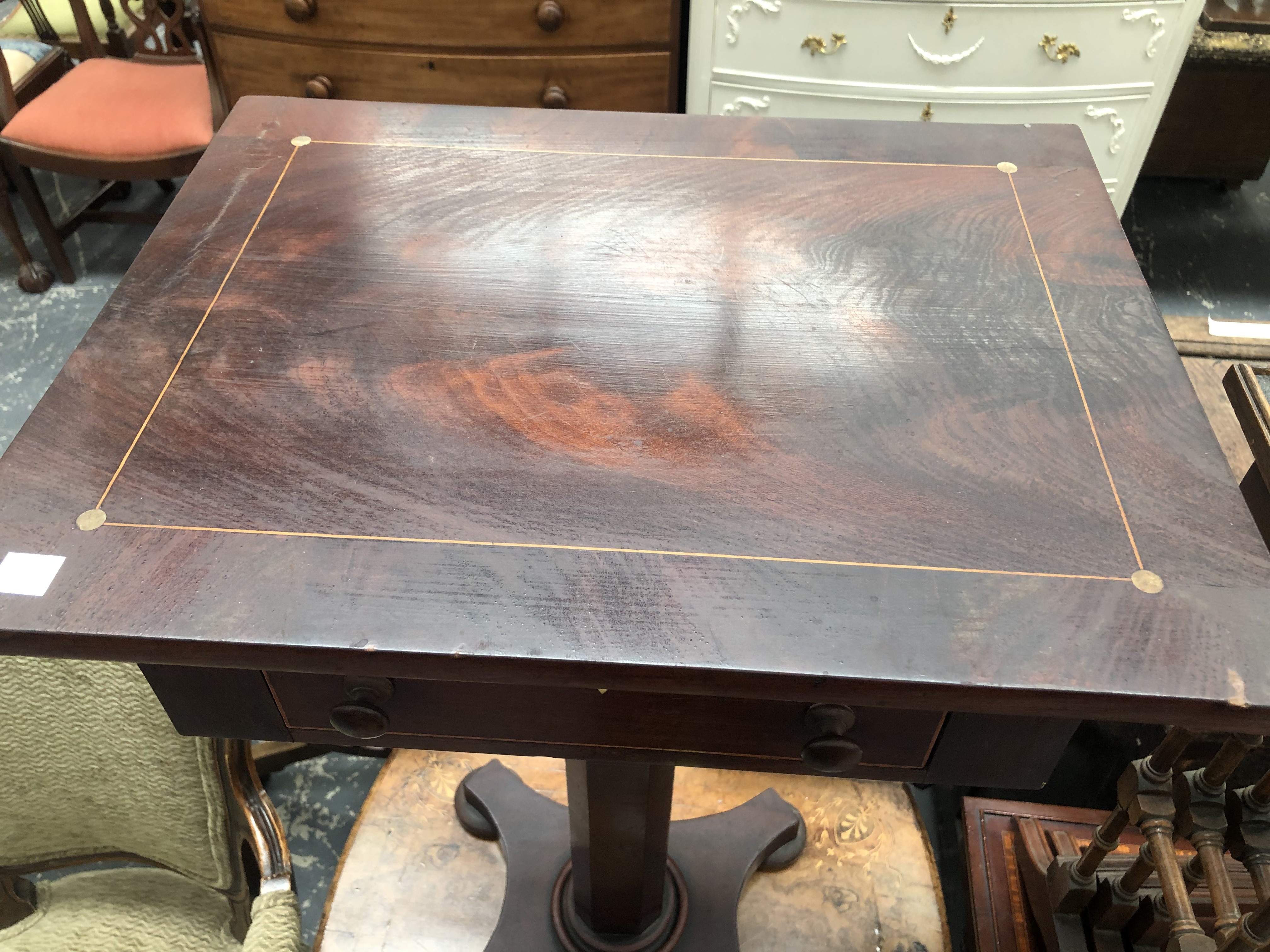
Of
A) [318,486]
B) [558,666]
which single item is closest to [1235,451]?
[558,666]

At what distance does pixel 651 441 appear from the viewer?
2.77 feet

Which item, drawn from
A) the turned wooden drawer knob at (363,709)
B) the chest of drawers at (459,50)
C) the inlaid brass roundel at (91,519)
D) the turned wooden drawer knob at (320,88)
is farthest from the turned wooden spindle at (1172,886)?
the turned wooden drawer knob at (320,88)

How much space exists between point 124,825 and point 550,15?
165 cm

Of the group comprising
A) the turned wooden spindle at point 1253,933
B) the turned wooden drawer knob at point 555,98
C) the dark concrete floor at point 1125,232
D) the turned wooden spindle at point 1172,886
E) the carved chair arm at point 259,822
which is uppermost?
the turned wooden drawer knob at point 555,98

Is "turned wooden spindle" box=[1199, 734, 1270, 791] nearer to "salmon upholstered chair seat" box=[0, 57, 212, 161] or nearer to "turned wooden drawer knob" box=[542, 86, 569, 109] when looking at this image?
"turned wooden drawer knob" box=[542, 86, 569, 109]

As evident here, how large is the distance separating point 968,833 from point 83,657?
4.10 ft

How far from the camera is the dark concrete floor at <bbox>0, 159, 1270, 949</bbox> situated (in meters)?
1.65

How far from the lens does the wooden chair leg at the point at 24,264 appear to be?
2.49 meters

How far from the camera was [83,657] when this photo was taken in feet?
2.38

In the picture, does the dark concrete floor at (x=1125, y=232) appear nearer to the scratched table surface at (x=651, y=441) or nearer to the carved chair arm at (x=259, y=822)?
the carved chair arm at (x=259, y=822)

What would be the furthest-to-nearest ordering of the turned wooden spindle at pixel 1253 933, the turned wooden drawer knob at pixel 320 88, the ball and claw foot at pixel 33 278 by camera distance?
1. the ball and claw foot at pixel 33 278
2. the turned wooden drawer knob at pixel 320 88
3. the turned wooden spindle at pixel 1253 933

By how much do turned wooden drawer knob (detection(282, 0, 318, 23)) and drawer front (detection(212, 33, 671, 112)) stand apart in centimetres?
8

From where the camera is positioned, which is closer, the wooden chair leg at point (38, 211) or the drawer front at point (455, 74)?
the drawer front at point (455, 74)

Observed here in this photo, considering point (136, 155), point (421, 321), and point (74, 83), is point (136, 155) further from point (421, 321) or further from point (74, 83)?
point (421, 321)
